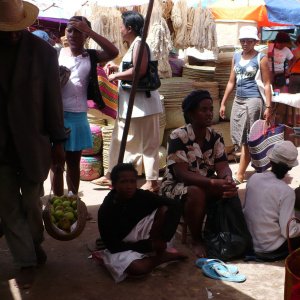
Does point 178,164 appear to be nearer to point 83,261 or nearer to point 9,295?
point 83,261

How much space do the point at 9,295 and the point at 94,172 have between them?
2965 millimetres

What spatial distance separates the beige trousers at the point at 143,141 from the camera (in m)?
5.11

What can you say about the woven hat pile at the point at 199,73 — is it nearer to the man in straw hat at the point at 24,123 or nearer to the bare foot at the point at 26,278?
the man in straw hat at the point at 24,123

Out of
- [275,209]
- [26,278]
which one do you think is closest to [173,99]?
[275,209]

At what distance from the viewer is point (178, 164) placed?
12.5ft

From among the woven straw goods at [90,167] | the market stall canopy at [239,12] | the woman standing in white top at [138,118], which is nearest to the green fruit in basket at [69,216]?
the woman standing in white top at [138,118]

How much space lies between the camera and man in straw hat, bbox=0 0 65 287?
2926 mm

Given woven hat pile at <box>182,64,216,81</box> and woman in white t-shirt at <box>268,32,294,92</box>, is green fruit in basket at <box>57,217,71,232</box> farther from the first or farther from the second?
woman in white t-shirt at <box>268,32,294,92</box>

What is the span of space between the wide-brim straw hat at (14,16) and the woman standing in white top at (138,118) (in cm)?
171

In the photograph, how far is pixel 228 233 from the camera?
3.66 meters

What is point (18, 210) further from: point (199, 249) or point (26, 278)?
point (199, 249)

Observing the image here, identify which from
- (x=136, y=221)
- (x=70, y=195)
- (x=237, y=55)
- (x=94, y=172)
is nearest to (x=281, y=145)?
(x=136, y=221)

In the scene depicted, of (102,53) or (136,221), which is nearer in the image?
(136,221)

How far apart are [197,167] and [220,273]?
0.91 metres
